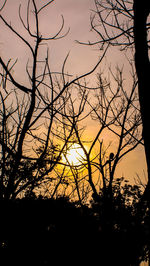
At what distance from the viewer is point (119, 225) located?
9.25m

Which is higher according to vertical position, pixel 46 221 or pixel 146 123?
pixel 146 123

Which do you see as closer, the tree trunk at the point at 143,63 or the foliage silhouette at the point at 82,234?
the tree trunk at the point at 143,63

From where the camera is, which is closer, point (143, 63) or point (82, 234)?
point (143, 63)

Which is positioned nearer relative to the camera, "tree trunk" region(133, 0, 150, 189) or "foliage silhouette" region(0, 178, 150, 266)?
"tree trunk" region(133, 0, 150, 189)

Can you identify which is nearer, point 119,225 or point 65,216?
point 119,225

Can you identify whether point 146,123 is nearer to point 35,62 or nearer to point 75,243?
point 35,62

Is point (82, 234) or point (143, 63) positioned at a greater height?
point (143, 63)

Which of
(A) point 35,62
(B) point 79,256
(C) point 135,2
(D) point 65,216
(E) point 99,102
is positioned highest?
(E) point 99,102

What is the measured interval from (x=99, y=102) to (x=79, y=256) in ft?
21.1

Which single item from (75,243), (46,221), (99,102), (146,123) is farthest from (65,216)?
(146,123)

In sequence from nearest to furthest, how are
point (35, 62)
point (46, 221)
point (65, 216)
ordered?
point (35, 62), point (46, 221), point (65, 216)

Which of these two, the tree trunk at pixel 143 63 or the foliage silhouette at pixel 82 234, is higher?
the tree trunk at pixel 143 63

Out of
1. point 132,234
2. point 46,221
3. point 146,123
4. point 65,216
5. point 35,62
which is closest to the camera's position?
point 146,123

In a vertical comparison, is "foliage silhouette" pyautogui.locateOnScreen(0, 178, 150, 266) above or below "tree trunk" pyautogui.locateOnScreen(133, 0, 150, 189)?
below
